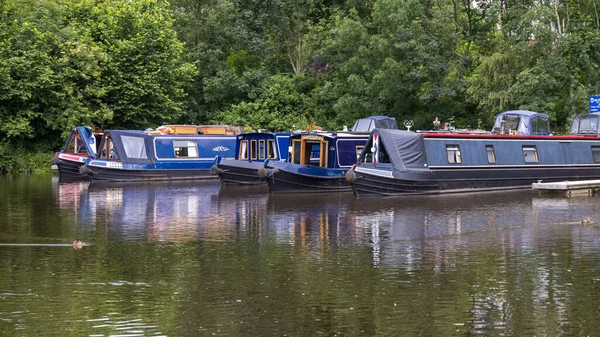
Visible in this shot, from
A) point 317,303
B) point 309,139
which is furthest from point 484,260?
point 309,139

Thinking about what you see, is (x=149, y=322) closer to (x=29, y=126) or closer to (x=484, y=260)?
(x=484, y=260)

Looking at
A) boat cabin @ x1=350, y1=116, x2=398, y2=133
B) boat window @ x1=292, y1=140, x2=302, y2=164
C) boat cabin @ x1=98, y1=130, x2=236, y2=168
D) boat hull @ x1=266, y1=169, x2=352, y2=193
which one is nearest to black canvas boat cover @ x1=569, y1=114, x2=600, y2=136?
boat cabin @ x1=350, y1=116, x2=398, y2=133

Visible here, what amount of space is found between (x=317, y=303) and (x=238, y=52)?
40.5 metres

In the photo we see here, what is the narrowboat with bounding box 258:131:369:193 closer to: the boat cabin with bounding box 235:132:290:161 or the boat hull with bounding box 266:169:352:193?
Answer: the boat hull with bounding box 266:169:352:193

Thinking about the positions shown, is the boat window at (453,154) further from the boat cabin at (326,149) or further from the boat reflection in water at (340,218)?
the boat cabin at (326,149)

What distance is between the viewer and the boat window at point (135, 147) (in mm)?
37219

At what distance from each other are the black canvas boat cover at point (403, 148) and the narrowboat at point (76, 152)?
574 inches

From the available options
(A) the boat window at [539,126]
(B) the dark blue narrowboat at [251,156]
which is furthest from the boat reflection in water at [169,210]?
(A) the boat window at [539,126]

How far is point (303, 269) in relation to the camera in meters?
15.6

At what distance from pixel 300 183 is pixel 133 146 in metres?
10.2

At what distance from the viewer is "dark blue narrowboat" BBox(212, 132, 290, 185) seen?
3359 centimetres

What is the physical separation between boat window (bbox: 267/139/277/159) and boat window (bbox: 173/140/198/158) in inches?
203

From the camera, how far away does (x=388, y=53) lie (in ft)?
147

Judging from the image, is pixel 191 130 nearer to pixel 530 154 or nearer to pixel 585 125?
pixel 530 154
